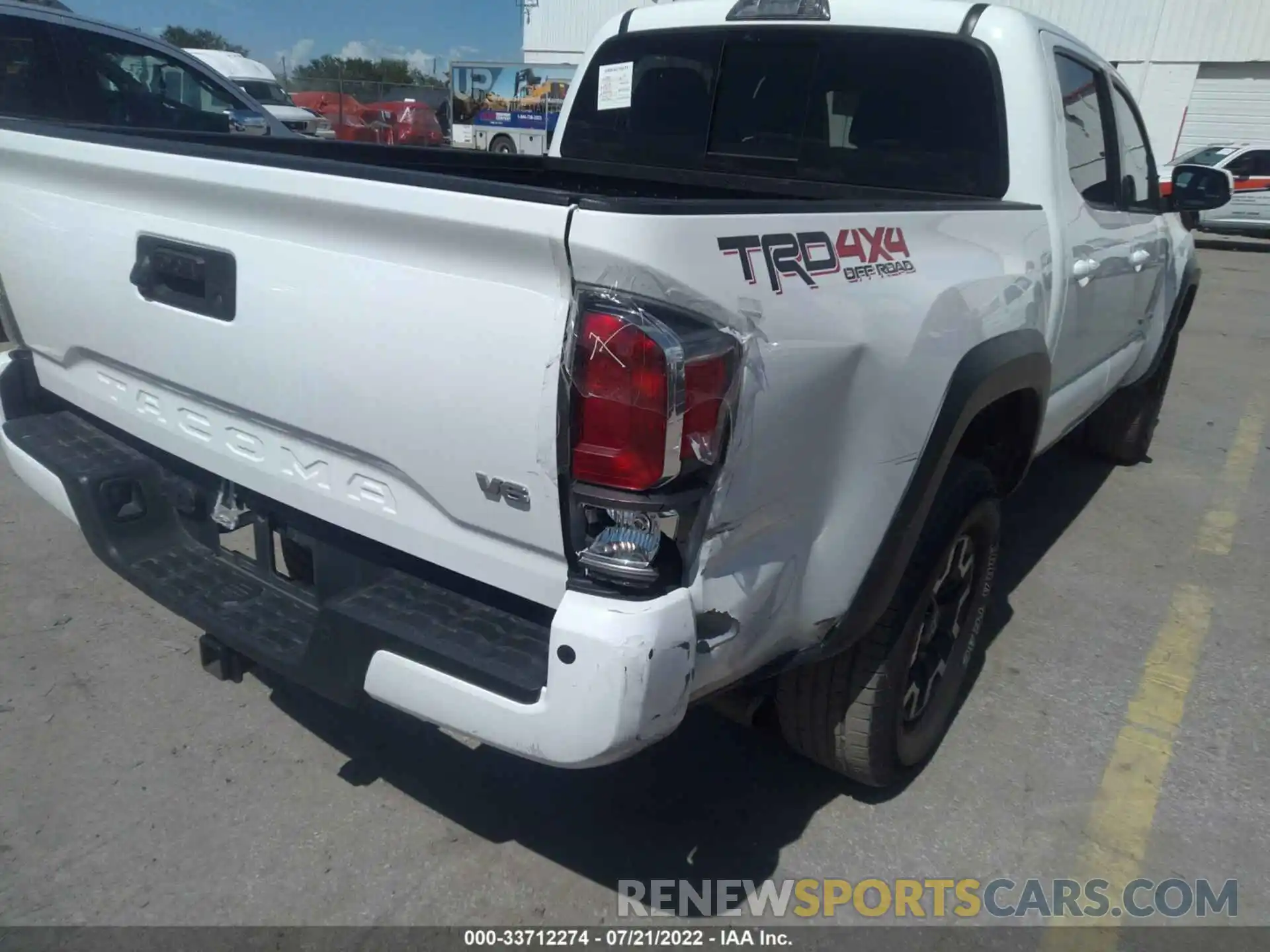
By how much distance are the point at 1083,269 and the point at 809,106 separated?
1.03 metres

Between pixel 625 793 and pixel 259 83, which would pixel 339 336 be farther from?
pixel 259 83

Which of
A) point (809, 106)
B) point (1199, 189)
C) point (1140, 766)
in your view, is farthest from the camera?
point (1199, 189)

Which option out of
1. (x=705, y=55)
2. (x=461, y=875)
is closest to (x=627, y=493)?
(x=461, y=875)

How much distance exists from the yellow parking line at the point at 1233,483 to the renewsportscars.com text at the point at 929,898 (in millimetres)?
2561

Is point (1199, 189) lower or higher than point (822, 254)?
higher

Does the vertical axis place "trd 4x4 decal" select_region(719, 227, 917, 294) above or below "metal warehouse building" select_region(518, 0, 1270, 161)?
below

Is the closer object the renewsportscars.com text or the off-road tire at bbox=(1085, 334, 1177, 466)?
the renewsportscars.com text

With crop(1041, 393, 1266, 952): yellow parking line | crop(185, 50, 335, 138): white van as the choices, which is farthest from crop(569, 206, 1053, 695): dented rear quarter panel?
crop(185, 50, 335, 138): white van

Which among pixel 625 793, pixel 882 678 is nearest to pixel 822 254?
pixel 882 678

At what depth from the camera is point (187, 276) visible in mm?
2016

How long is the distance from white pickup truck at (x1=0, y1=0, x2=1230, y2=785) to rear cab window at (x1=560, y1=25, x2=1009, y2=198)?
16 mm

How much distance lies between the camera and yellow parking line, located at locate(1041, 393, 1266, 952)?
92.7 inches

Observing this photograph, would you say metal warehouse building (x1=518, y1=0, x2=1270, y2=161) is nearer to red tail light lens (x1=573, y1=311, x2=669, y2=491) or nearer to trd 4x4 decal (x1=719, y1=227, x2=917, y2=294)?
trd 4x4 decal (x1=719, y1=227, x2=917, y2=294)

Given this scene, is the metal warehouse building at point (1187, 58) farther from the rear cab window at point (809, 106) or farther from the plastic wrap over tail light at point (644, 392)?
the plastic wrap over tail light at point (644, 392)
